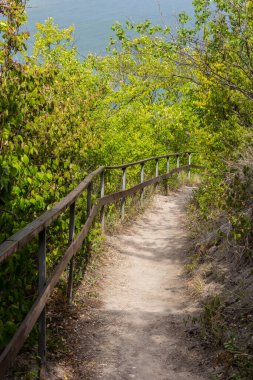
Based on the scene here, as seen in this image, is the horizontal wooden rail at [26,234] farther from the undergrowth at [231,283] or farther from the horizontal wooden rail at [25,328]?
the undergrowth at [231,283]

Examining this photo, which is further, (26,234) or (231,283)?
(231,283)

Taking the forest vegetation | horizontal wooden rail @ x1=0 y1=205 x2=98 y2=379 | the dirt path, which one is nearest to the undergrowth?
the forest vegetation

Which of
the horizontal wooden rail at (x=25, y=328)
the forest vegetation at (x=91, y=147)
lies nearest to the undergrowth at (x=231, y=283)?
the forest vegetation at (x=91, y=147)

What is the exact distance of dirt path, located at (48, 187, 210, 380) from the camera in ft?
15.1

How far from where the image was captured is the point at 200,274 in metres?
6.96

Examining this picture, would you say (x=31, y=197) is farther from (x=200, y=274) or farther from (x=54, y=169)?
(x=200, y=274)

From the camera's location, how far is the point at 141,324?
5.66 metres

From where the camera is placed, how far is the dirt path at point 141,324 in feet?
15.1

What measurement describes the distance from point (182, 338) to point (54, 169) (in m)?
2.54

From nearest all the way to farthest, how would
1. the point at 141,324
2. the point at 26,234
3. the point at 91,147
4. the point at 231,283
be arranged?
the point at 26,234 → the point at 141,324 → the point at 231,283 → the point at 91,147

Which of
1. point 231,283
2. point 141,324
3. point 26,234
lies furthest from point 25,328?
point 231,283

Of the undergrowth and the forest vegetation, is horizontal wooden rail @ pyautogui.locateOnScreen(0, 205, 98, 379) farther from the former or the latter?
the undergrowth

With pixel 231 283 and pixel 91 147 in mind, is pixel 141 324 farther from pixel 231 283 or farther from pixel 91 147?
pixel 91 147

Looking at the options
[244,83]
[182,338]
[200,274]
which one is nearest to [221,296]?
[182,338]
